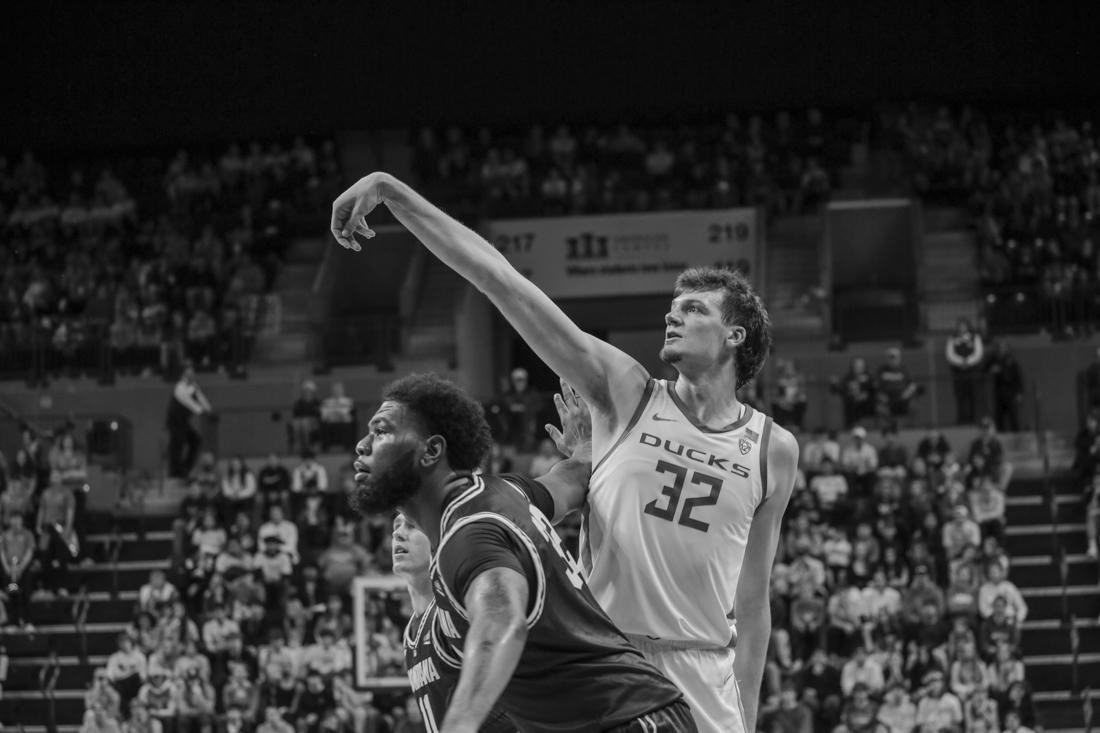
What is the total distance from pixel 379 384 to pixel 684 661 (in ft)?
75.6

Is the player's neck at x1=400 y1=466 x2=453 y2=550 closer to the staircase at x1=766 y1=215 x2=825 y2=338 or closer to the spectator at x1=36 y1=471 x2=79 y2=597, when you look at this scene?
the spectator at x1=36 y1=471 x2=79 y2=597

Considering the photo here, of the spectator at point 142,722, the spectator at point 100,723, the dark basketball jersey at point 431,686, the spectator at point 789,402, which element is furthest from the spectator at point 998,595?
the dark basketball jersey at point 431,686

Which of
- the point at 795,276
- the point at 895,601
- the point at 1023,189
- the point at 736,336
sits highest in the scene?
the point at 1023,189

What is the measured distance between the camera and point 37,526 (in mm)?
24141

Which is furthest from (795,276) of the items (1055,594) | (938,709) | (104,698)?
(104,698)

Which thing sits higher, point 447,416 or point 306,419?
point 306,419

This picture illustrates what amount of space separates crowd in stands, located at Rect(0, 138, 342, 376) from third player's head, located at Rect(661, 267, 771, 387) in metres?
24.0

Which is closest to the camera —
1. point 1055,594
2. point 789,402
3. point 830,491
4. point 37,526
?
point 1055,594

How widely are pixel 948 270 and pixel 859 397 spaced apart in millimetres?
6039

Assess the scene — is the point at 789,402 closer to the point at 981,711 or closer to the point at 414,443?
the point at 981,711

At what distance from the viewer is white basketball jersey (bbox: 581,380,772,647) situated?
18.4 ft

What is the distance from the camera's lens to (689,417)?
19.0ft

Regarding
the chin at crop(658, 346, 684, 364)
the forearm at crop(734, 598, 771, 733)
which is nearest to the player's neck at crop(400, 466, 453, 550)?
the chin at crop(658, 346, 684, 364)

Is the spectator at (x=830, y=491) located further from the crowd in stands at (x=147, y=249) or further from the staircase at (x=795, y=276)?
the crowd in stands at (x=147, y=249)
